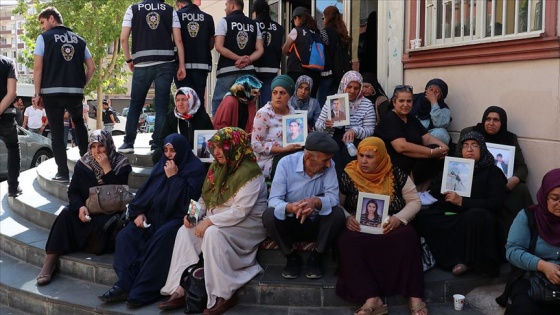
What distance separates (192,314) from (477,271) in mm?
2325

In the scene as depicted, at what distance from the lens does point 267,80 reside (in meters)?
7.46

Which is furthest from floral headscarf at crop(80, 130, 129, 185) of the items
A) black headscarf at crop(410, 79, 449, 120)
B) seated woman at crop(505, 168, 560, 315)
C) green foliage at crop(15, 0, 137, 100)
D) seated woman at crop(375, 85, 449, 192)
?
green foliage at crop(15, 0, 137, 100)

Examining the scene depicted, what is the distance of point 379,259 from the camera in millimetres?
4387

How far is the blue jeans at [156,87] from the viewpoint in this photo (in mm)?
6738

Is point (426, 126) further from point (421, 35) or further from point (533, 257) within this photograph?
point (533, 257)

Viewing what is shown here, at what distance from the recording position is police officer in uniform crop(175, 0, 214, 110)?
6863 mm

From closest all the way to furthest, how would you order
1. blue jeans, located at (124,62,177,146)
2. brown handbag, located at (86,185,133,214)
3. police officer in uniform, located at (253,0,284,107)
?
brown handbag, located at (86,185,133,214), blue jeans, located at (124,62,177,146), police officer in uniform, located at (253,0,284,107)

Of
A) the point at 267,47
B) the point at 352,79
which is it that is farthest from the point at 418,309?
the point at 267,47

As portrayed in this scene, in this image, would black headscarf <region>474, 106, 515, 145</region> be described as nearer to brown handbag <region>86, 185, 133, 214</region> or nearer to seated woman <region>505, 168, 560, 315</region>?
seated woman <region>505, 168, 560, 315</region>

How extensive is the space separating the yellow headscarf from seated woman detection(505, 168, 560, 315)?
1041 mm

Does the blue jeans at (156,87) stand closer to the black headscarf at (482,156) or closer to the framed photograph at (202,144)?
the framed photograph at (202,144)

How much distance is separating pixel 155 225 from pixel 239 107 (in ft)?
6.15

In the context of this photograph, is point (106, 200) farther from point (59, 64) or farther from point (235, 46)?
point (235, 46)

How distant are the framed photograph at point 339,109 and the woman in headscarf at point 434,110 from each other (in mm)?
1016
